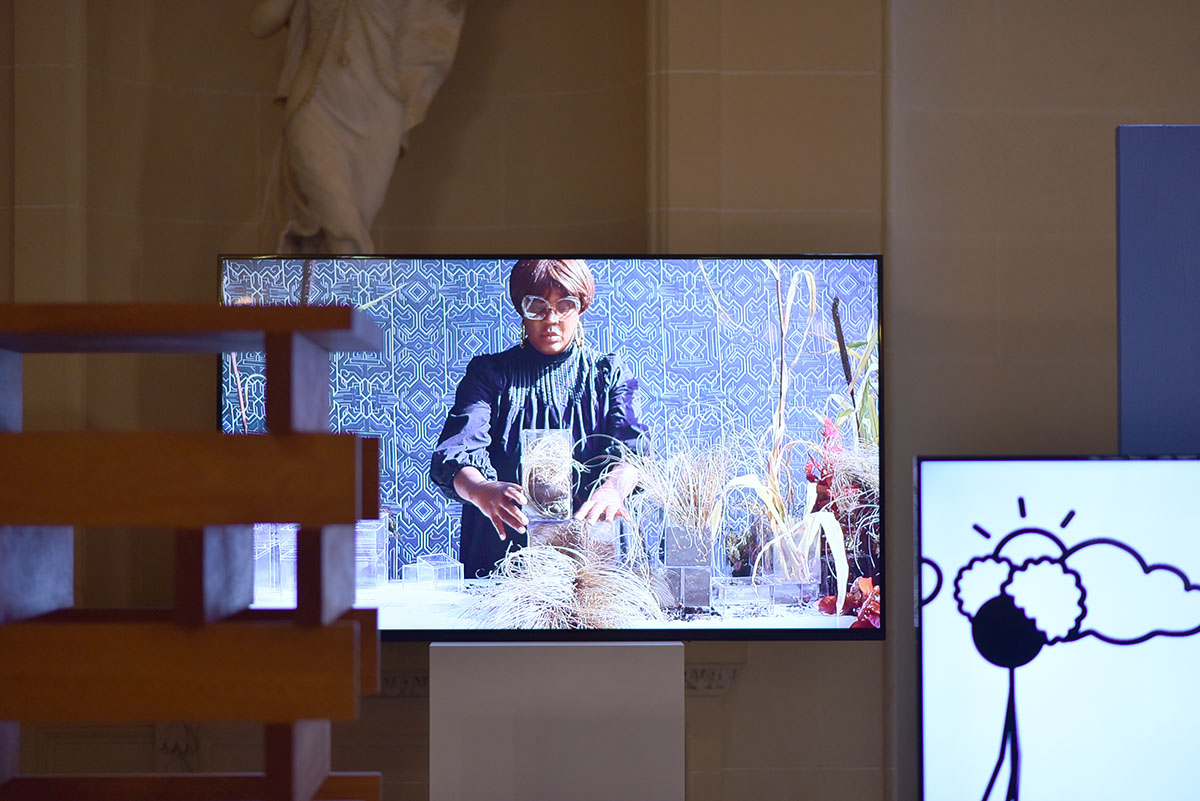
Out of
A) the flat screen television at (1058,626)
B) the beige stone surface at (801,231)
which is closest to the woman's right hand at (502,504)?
the beige stone surface at (801,231)

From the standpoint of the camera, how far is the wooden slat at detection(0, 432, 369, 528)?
1.05 m

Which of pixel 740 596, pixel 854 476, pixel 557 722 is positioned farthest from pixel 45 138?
pixel 854 476

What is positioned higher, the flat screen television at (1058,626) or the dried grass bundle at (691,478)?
the dried grass bundle at (691,478)

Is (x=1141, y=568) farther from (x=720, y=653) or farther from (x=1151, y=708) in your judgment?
(x=720, y=653)

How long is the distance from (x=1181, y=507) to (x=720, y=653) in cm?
137

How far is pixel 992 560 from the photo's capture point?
10.4 ft

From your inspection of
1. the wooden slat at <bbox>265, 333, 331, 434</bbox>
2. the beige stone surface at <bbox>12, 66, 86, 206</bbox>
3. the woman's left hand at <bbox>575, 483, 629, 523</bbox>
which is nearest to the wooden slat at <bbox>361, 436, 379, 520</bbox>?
the wooden slat at <bbox>265, 333, 331, 434</bbox>

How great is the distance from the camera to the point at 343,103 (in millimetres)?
3404

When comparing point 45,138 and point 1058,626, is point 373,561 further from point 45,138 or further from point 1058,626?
point 1058,626

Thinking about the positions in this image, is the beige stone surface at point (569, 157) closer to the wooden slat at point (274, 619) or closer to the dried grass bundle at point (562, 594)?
the dried grass bundle at point (562, 594)

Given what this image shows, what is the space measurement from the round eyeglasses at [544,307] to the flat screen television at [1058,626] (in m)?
1.07

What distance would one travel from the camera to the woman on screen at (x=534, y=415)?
3053 millimetres

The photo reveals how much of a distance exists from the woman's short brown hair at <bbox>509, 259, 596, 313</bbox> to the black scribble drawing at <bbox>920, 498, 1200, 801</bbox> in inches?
50.2

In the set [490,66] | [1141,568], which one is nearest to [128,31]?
[490,66]
